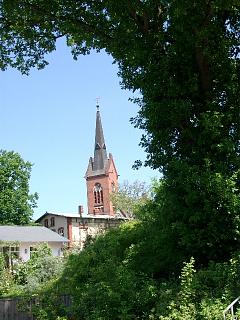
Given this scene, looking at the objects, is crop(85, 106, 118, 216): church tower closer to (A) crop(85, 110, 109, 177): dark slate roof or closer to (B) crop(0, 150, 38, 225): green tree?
(A) crop(85, 110, 109, 177): dark slate roof

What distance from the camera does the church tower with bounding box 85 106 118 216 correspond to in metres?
93.5

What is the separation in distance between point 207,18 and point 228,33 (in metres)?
1.40

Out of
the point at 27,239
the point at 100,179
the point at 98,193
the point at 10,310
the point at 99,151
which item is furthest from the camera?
the point at 98,193

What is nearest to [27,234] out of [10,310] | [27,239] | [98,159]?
[27,239]

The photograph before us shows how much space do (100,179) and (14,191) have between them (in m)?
40.0

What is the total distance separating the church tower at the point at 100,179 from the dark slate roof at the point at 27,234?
40.3 meters

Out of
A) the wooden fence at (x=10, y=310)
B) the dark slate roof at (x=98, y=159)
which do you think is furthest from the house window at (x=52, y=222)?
the wooden fence at (x=10, y=310)

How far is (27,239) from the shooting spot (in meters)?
47.4

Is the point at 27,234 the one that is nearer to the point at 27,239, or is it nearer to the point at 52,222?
the point at 27,239

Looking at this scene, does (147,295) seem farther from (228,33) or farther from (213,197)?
(228,33)

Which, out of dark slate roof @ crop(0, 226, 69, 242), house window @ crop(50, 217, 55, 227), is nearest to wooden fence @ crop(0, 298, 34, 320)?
dark slate roof @ crop(0, 226, 69, 242)

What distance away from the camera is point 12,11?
12.1 m

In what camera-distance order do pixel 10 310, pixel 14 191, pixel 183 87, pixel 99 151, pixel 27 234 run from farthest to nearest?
pixel 99 151 < pixel 14 191 < pixel 27 234 < pixel 10 310 < pixel 183 87

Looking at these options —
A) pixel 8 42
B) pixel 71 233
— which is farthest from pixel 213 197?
pixel 71 233
